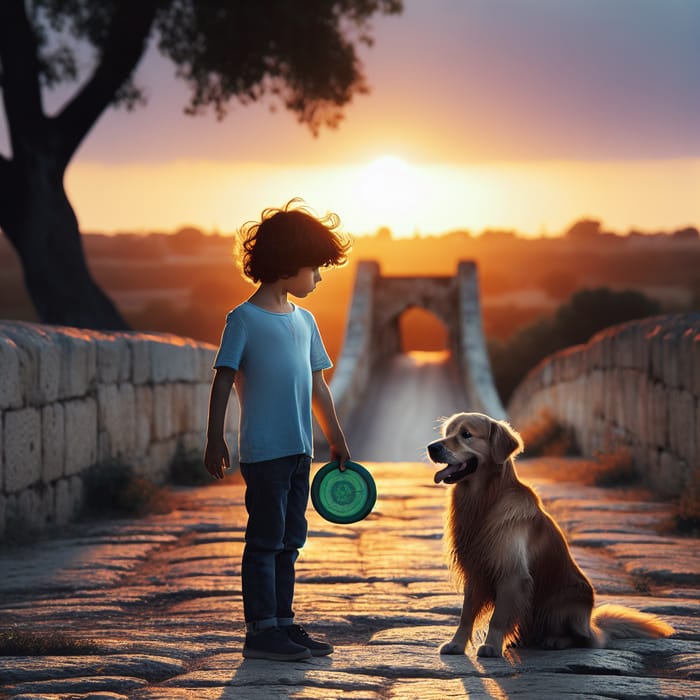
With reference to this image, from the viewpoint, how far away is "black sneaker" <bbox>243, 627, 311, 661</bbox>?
4762 mm

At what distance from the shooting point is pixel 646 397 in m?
12.1

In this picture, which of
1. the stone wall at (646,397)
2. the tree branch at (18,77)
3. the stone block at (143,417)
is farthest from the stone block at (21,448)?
the tree branch at (18,77)

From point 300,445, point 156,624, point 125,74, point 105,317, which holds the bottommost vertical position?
point 156,624

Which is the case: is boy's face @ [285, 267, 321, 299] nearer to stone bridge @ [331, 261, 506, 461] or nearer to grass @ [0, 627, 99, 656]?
grass @ [0, 627, 99, 656]

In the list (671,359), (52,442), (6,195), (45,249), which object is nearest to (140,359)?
(52,442)

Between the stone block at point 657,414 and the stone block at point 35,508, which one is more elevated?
the stone block at point 657,414

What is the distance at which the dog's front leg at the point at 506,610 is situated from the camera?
4.81 m

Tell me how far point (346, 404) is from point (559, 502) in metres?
17.3

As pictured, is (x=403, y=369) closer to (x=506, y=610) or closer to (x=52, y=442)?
(x=52, y=442)

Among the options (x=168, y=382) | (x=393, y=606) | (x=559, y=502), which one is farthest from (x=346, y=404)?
(x=393, y=606)

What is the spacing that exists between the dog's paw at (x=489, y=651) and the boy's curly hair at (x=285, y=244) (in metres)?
1.73

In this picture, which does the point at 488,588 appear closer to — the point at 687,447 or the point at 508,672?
the point at 508,672

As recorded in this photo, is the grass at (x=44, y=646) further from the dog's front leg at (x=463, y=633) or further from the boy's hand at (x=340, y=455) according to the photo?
the dog's front leg at (x=463, y=633)

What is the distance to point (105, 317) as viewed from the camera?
746 inches
